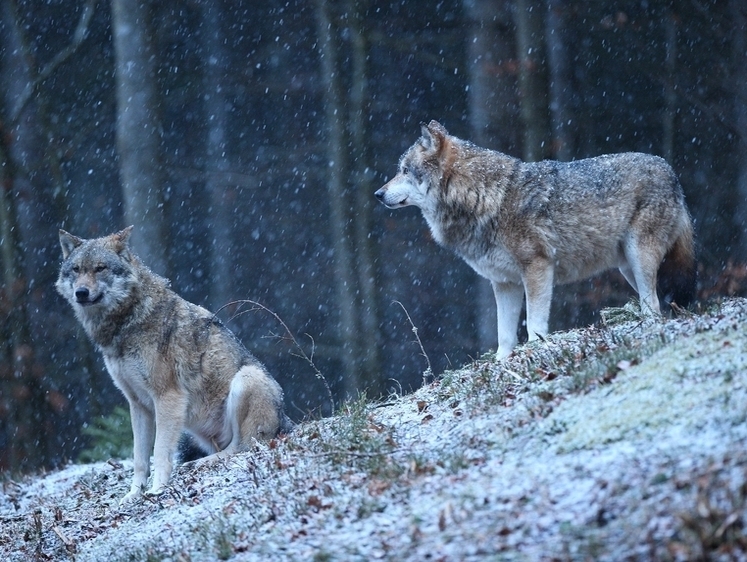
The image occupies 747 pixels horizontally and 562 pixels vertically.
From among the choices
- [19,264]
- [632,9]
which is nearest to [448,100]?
[632,9]

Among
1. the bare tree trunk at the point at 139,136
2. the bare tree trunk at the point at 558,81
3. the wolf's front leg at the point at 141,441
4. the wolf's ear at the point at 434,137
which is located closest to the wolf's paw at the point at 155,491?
the wolf's front leg at the point at 141,441

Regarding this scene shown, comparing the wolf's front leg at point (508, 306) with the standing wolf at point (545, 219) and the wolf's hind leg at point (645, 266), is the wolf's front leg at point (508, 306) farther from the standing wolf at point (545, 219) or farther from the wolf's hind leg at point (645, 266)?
the wolf's hind leg at point (645, 266)

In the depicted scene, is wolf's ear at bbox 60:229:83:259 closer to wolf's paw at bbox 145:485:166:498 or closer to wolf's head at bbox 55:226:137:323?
wolf's head at bbox 55:226:137:323

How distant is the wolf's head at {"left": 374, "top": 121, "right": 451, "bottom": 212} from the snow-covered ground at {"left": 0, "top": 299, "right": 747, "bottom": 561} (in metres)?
2.02

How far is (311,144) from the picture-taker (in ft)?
71.9

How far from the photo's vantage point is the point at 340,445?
6172 mm

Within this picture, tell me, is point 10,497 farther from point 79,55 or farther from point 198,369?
point 79,55

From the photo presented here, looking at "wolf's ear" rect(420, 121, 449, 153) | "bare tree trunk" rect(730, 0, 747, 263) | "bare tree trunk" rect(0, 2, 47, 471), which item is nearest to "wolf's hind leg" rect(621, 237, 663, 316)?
"wolf's ear" rect(420, 121, 449, 153)

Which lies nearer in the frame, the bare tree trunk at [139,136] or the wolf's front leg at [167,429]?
the wolf's front leg at [167,429]

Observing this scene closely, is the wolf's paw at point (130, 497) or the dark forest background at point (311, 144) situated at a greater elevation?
the dark forest background at point (311, 144)

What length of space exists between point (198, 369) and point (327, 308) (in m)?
13.8

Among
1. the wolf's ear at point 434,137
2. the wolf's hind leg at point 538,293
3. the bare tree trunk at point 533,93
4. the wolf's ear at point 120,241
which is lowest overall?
the wolf's hind leg at point 538,293

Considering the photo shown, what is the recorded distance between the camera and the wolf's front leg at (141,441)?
7.77 meters

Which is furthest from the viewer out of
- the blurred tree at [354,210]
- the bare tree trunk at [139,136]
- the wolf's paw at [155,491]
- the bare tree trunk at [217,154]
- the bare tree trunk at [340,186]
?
the bare tree trunk at [217,154]
